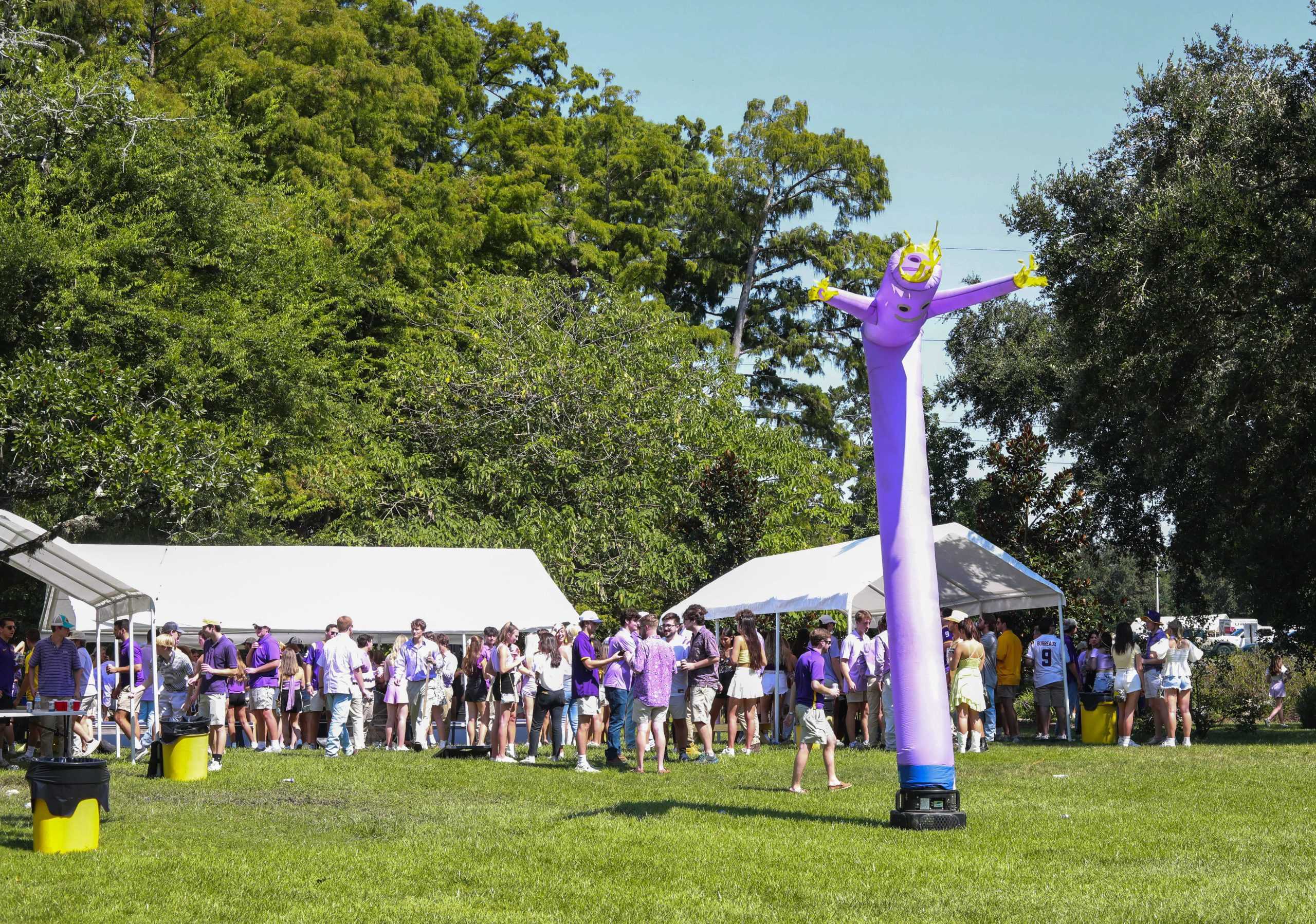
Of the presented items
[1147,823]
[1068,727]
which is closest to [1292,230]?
[1068,727]

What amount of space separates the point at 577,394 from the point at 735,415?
403 centimetres

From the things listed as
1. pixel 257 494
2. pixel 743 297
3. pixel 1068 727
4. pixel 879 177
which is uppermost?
pixel 879 177

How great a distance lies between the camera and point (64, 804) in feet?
29.0

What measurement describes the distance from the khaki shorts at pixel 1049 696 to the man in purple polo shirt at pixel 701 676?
5.74 metres

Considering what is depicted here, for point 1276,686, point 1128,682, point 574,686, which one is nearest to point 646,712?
point 574,686

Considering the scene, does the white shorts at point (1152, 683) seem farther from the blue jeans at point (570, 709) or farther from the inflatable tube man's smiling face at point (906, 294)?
the inflatable tube man's smiling face at point (906, 294)

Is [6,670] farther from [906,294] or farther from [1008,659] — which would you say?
[1008,659]

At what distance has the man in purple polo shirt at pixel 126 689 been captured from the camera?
16.5 meters

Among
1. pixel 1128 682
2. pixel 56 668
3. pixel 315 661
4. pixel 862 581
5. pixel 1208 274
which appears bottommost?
pixel 1128 682

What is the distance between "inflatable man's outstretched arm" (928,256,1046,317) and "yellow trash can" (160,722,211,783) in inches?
315

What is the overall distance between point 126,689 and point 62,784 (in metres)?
8.81

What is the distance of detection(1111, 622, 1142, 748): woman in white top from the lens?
663 inches

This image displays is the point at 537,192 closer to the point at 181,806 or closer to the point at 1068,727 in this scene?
the point at 1068,727

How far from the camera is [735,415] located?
31656 millimetres
